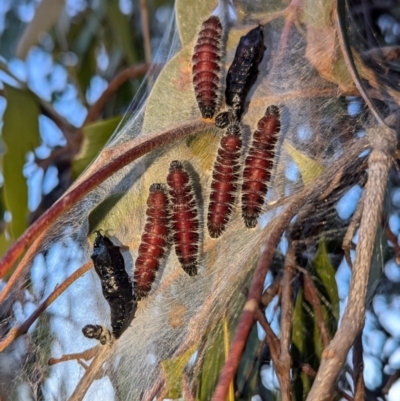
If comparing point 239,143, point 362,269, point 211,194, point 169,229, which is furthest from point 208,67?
point 362,269

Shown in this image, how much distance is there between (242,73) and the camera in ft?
4.39

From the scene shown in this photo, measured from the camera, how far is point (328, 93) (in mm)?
1414

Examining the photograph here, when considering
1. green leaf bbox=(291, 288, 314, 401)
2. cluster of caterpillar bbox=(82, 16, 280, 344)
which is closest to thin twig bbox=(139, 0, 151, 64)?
cluster of caterpillar bbox=(82, 16, 280, 344)

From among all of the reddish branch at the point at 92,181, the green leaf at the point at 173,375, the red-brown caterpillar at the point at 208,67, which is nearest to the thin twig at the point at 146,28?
the red-brown caterpillar at the point at 208,67

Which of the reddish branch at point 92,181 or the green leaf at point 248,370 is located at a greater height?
the reddish branch at point 92,181

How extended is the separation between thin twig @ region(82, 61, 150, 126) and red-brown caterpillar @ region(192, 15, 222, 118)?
0.66 m

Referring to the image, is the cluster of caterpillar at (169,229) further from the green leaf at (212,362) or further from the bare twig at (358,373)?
the bare twig at (358,373)

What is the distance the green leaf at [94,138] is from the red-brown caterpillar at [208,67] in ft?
1.48

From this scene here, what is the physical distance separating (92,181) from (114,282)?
0.38m

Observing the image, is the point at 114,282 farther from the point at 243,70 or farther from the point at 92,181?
the point at 243,70

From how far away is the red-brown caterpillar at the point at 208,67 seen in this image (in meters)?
1.36

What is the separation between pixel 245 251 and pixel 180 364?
1.19 ft

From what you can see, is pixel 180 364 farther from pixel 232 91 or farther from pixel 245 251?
pixel 232 91

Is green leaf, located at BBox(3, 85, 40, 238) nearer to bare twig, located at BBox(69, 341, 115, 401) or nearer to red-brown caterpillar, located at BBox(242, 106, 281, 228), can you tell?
bare twig, located at BBox(69, 341, 115, 401)
